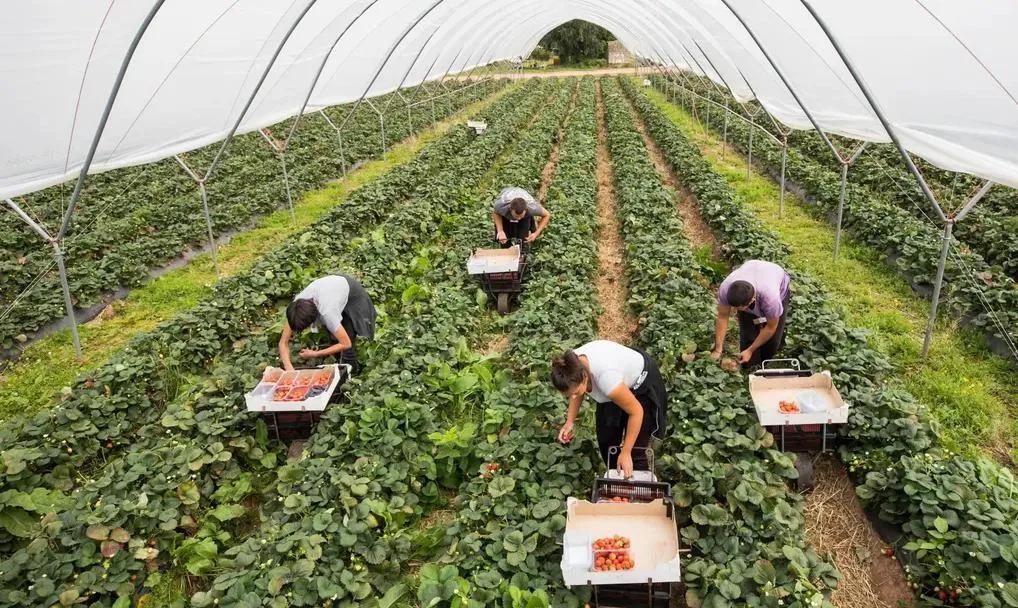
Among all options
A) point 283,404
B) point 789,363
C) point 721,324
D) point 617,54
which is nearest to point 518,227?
point 721,324

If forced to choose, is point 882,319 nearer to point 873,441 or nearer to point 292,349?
point 873,441

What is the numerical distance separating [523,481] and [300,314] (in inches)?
93.6

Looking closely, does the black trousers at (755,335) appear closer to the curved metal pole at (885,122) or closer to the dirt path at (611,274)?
the dirt path at (611,274)

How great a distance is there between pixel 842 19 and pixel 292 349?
6.61 meters

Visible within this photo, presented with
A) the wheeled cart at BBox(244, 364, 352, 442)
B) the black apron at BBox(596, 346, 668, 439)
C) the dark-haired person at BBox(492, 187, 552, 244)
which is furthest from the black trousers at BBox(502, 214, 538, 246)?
the black apron at BBox(596, 346, 668, 439)

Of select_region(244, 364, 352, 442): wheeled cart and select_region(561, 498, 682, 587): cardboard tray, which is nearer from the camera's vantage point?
select_region(561, 498, 682, 587): cardboard tray

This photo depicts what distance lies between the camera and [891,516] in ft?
13.6

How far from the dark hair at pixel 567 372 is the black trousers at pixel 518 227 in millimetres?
4664

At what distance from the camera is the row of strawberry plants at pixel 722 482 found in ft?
11.3

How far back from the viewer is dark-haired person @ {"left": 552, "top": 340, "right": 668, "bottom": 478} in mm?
3721

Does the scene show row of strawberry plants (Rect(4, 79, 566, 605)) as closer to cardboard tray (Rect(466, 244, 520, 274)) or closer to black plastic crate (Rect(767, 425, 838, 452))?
cardboard tray (Rect(466, 244, 520, 274))

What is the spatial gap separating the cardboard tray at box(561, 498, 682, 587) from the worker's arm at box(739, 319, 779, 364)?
2.10m

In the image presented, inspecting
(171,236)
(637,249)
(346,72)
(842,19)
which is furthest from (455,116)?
(842,19)

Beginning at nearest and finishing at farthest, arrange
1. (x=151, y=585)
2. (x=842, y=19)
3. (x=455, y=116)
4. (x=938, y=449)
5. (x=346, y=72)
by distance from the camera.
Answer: (x=151, y=585), (x=938, y=449), (x=842, y=19), (x=346, y=72), (x=455, y=116)
